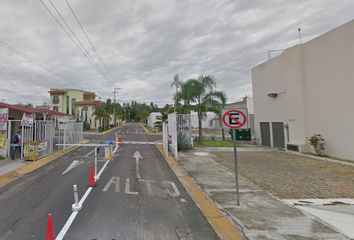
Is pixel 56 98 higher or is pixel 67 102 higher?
pixel 56 98

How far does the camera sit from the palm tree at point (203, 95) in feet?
45.6

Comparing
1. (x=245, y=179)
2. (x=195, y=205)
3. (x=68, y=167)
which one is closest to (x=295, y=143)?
(x=245, y=179)

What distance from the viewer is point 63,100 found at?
36906 mm

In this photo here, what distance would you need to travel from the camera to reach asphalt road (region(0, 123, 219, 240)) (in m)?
2.86

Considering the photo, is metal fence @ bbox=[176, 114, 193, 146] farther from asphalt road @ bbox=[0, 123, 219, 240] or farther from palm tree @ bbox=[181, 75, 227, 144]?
asphalt road @ bbox=[0, 123, 219, 240]

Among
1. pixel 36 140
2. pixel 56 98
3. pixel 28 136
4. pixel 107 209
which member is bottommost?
pixel 107 209

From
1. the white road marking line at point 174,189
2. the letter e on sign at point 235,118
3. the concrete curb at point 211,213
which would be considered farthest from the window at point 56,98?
the letter e on sign at point 235,118

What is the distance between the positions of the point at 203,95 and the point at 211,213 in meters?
11.9

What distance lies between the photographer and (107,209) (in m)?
3.60

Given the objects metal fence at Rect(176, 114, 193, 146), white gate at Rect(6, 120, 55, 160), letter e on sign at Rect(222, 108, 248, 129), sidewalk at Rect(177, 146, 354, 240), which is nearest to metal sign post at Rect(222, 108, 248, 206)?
letter e on sign at Rect(222, 108, 248, 129)

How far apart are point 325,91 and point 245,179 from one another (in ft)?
26.6

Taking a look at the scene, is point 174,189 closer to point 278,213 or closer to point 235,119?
point 278,213

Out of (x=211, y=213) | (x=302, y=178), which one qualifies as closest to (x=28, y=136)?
(x=211, y=213)

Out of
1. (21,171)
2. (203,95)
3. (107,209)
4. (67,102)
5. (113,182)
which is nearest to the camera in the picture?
(107,209)
